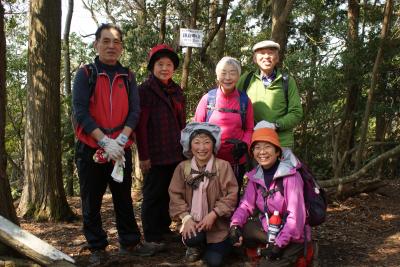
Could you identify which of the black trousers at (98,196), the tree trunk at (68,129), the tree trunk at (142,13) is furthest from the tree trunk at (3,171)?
the tree trunk at (68,129)

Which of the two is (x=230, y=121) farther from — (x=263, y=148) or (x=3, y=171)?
(x=3, y=171)

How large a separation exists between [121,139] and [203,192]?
0.94 meters

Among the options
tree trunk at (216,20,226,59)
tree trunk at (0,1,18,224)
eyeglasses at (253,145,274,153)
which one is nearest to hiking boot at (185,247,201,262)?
eyeglasses at (253,145,274,153)

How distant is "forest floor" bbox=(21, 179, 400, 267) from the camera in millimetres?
4066

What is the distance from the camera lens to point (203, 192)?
3945 mm

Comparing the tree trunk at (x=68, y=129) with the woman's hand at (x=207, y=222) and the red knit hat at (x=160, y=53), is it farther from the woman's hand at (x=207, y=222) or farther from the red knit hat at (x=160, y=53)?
the woman's hand at (x=207, y=222)

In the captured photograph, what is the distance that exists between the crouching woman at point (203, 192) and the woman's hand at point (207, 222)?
0.02 m

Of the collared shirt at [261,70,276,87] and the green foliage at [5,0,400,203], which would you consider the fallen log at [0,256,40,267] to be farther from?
the green foliage at [5,0,400,203]

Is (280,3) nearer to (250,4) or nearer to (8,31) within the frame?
(250,4)

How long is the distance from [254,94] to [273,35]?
219 centimetres

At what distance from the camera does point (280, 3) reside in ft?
21.2

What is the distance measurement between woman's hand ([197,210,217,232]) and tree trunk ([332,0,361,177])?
16.3 ft

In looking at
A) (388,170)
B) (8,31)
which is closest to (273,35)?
(388,170)

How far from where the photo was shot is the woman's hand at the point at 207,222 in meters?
3.79
